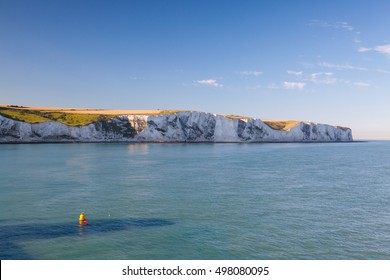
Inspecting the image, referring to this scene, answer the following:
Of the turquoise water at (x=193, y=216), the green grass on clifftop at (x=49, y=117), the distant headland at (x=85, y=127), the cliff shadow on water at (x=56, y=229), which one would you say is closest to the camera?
the turquoise water at (x=193, y=216)

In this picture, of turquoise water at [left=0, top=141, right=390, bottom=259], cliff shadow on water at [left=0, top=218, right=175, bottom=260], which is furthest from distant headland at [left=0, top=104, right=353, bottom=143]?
cliff shadow on water at [left=0, top=218, right=175, bottom=260]

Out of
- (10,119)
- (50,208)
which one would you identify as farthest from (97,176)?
(10,119)

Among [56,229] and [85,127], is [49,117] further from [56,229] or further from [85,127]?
[56,229]

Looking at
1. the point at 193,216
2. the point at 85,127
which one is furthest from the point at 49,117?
the point at 193,216

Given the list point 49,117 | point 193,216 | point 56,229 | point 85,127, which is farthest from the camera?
point 85,127

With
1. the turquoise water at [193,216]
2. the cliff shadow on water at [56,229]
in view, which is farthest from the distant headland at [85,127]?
the cliff shadow on water at [56,229]

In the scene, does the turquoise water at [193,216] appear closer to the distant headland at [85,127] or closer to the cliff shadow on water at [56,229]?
the cliff shadow on water at [56,229]

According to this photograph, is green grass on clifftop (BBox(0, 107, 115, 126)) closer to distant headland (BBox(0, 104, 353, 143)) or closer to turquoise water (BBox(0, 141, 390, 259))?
distant headland (BBox(0, 104, 353, 143))
